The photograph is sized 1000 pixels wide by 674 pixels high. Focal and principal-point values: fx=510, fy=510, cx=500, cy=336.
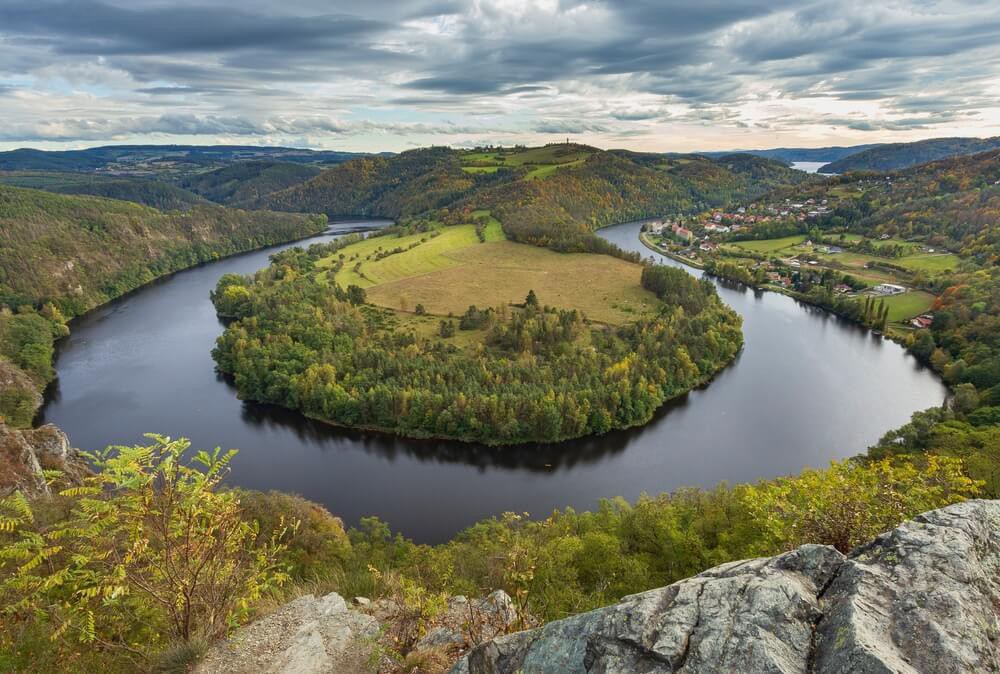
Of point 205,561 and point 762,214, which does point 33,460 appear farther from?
point 762,214

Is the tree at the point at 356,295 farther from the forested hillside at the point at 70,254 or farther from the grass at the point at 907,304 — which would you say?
the grass at the point at 907,304

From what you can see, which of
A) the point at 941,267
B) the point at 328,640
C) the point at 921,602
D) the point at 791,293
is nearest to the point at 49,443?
the point at 328,640

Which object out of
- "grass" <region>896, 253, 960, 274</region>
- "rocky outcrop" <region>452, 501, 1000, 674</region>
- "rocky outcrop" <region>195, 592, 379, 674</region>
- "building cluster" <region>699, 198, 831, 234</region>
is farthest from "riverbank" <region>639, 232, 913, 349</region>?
"rocky outcrop" <region>195, 592, 379, 674</region>

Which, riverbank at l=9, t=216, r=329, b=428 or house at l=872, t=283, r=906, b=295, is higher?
house at l=872, t=283, r=906, b=295

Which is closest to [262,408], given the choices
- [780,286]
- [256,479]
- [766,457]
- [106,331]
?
[256,479]

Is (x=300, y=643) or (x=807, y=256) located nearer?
(x=300, y=643)

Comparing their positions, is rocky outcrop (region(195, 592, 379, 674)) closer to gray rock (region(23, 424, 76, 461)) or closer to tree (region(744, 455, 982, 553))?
tree (region(744, 455, 982, 553))
